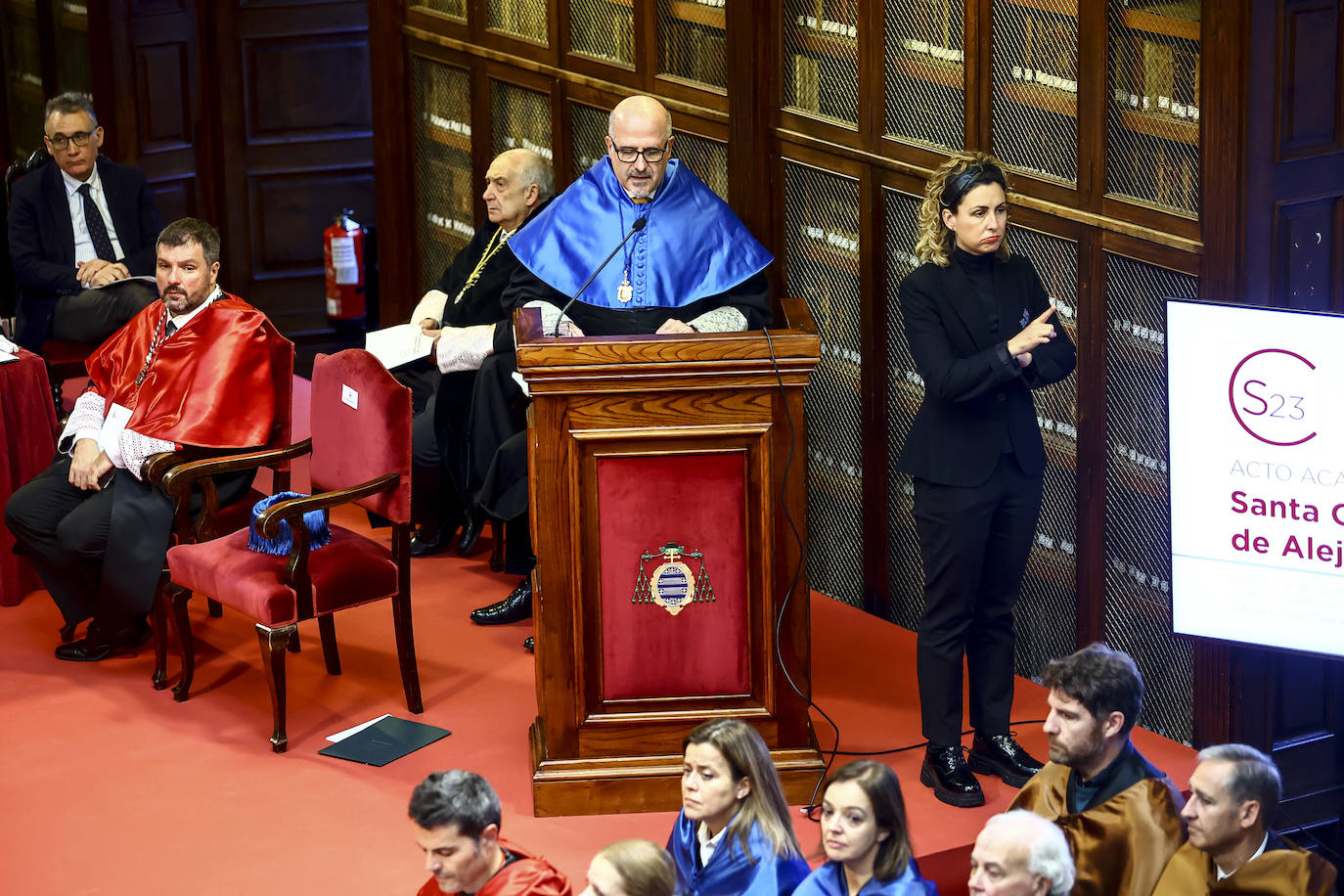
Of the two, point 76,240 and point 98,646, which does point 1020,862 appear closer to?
point 98,646

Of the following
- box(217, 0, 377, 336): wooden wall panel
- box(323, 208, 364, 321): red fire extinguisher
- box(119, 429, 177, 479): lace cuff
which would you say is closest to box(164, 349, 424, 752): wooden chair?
box(119, 429, 177, 479): lace cuff

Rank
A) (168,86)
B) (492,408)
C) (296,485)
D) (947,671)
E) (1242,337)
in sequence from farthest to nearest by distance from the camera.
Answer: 1. (168,86)
2. (296,485)
3. (492,408)
4. (947,671)
5. (1242,337)

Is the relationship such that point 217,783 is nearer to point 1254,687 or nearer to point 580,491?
point 580,491

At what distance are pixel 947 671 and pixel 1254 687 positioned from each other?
2.52 feet

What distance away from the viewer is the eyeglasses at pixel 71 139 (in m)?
6.89

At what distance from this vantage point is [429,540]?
625 centimetres

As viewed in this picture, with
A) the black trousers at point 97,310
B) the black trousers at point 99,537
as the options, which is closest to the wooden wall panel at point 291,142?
the black trousers at point 97,310

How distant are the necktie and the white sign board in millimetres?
4510

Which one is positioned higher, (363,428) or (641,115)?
(641,115)

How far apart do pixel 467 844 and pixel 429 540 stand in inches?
122

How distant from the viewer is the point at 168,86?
29.2 feet

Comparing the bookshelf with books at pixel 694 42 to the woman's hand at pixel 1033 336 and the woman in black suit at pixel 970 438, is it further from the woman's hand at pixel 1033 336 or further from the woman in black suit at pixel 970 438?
the woman's hand at pixel 1033 336

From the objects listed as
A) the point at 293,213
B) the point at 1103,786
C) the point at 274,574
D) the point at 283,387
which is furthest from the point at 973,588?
the point at 293,213

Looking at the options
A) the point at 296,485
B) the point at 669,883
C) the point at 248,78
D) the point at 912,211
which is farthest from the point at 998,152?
the point at 248,78
